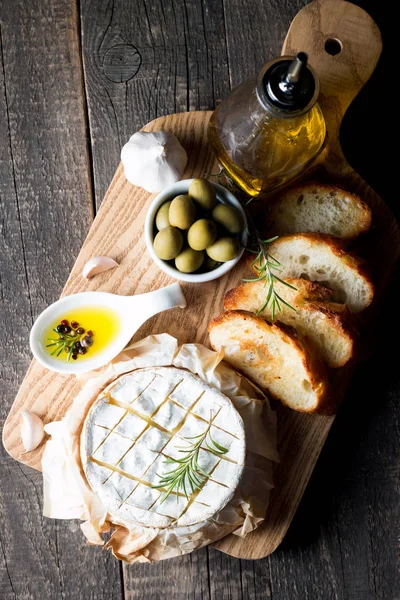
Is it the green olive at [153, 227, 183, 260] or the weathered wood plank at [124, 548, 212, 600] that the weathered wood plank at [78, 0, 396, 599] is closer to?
the weathered wood plank at [124, 548, 212, 600]

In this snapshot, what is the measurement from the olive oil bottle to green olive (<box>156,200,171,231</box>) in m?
0.19

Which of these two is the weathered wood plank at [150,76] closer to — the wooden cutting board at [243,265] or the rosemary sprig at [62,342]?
the wooden cutting board at [243,265]

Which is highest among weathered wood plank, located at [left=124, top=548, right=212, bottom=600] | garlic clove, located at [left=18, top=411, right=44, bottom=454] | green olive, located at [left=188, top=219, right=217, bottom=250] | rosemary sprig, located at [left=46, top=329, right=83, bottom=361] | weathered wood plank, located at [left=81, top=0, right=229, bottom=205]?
weathered wood plank, located at [left=81, top=0, right=229, bottom=205]

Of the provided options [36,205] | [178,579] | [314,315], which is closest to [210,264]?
[314,315]

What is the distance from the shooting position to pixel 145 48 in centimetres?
167

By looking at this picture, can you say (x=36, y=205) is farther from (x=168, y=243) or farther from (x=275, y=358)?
(x=275, y=358)

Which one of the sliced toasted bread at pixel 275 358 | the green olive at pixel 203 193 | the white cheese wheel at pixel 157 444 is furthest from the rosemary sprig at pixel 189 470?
the green olive at pixel 203 193

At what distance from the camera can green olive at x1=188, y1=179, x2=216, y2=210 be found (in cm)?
138

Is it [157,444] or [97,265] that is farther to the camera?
[97,265]

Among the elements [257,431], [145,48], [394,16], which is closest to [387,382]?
[257,431]

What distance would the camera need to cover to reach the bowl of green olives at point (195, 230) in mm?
1366

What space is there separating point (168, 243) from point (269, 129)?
0.35m

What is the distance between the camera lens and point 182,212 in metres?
1.36

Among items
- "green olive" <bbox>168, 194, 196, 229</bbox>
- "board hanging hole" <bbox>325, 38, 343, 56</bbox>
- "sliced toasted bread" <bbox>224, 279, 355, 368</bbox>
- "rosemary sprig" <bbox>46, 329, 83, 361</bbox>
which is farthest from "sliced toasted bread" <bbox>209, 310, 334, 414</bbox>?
"board hanging hole" <bbox>325, 38, 343, 56</bbox>
